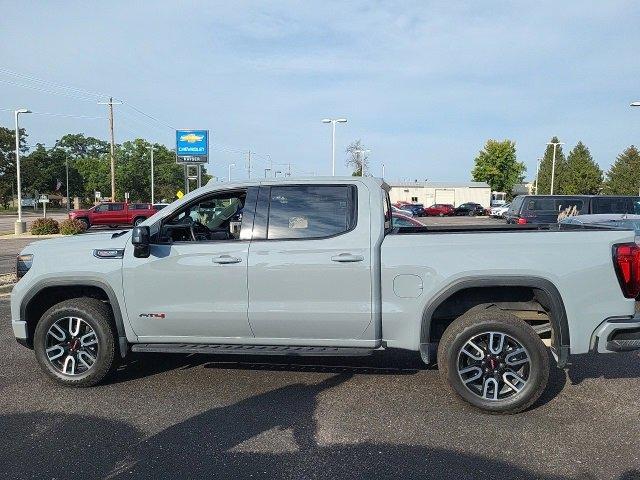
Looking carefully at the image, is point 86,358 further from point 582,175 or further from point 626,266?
point 582,175

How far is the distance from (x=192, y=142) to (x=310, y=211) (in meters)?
30.5

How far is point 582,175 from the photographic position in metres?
67.1

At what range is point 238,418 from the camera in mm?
4195

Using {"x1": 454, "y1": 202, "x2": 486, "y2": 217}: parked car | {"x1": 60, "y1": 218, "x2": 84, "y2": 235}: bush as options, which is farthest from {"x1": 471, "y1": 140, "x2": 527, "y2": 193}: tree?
{"x1": 60, "y1": 218, "x2": 84, "y2": 235}: bush

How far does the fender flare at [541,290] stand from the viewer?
4.12 meters

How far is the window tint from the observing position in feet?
14.9

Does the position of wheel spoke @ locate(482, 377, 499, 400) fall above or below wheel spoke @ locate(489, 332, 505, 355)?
below

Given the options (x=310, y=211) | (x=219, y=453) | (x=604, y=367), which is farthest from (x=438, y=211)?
(x=219, y=453)

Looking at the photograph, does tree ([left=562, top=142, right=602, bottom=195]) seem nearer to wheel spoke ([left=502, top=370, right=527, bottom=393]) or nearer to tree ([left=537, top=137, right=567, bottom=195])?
tree ([left=537, top=137, right=567, bottom=195])

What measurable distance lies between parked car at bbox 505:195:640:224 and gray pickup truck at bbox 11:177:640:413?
16.2 m

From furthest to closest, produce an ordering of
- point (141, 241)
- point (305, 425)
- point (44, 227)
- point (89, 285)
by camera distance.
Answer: point (44, 227) < point (89, 285) < point (141, 241) < point (305, 425)

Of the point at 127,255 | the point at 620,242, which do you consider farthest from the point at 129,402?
the point at 620,242

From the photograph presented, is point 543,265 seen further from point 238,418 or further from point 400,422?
point 238,418

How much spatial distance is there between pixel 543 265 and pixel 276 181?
2.35m
